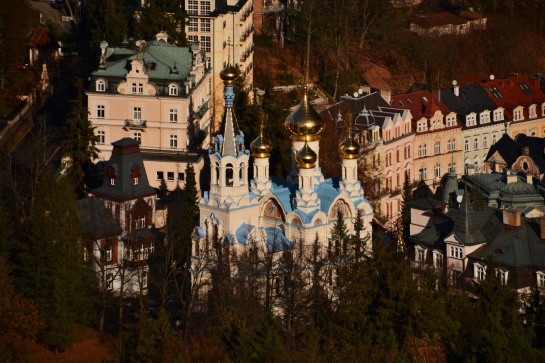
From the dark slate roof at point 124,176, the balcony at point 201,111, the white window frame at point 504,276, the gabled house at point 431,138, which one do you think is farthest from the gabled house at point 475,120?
the dark slate roof at point 124,176

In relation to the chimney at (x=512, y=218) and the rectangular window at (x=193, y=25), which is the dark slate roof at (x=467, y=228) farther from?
the rectangular window at (x=193, y=25)

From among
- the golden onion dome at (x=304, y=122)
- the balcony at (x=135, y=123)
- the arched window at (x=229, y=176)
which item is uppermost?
the balcony at (x=135, y=123)

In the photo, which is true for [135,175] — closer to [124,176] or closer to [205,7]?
[124,176]

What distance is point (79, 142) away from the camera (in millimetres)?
99062

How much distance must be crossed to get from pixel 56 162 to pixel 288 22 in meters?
33.9

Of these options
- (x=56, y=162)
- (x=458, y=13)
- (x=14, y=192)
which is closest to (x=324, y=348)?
(x=14, y=192)

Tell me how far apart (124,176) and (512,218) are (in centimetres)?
1916

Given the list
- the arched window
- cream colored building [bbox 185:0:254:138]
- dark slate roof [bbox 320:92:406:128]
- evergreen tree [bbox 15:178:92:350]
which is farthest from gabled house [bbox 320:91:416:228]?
evergreen tree [bbox 15:178:92:350]

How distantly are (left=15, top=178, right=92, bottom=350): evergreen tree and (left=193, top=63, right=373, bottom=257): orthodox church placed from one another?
6011mm

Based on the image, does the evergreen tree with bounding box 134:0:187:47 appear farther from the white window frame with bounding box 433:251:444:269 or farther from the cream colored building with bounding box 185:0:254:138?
the white window frame with bounding box 433:251:444:269

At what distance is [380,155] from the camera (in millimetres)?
106875

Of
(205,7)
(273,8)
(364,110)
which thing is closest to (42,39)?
(205,7)

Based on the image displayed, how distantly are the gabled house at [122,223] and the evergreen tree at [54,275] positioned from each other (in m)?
2.40

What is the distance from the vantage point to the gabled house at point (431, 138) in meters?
112
